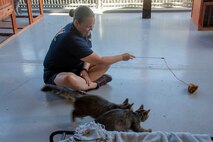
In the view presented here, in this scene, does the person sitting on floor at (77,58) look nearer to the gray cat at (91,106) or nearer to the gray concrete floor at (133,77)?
Answer: the gray concrete floor at (133,77)

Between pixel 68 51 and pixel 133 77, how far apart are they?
2.63 ft

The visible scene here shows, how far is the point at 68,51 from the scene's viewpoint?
2230mm

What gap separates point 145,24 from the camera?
14.2 feet

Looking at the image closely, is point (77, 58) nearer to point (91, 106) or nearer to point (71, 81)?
point (71, 81)

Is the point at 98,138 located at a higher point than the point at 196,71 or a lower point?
higher

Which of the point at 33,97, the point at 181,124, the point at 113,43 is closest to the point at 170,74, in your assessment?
the point at 181,124

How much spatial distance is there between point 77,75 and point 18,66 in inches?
37.2

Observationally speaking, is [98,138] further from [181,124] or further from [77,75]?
[77,75]

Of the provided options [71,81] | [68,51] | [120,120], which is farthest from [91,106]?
[68,51]

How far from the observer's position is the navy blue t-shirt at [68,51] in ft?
7.14

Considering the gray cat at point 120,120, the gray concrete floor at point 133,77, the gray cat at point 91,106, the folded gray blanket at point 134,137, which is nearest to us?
the folded gray blanket at point 134,137

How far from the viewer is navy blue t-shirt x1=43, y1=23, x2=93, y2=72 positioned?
7.14 feet

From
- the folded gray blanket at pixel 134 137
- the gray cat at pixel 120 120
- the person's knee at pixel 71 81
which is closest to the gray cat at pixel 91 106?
the gray cat at pixel 120 120

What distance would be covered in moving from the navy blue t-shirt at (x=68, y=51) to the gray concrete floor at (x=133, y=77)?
0.29m
